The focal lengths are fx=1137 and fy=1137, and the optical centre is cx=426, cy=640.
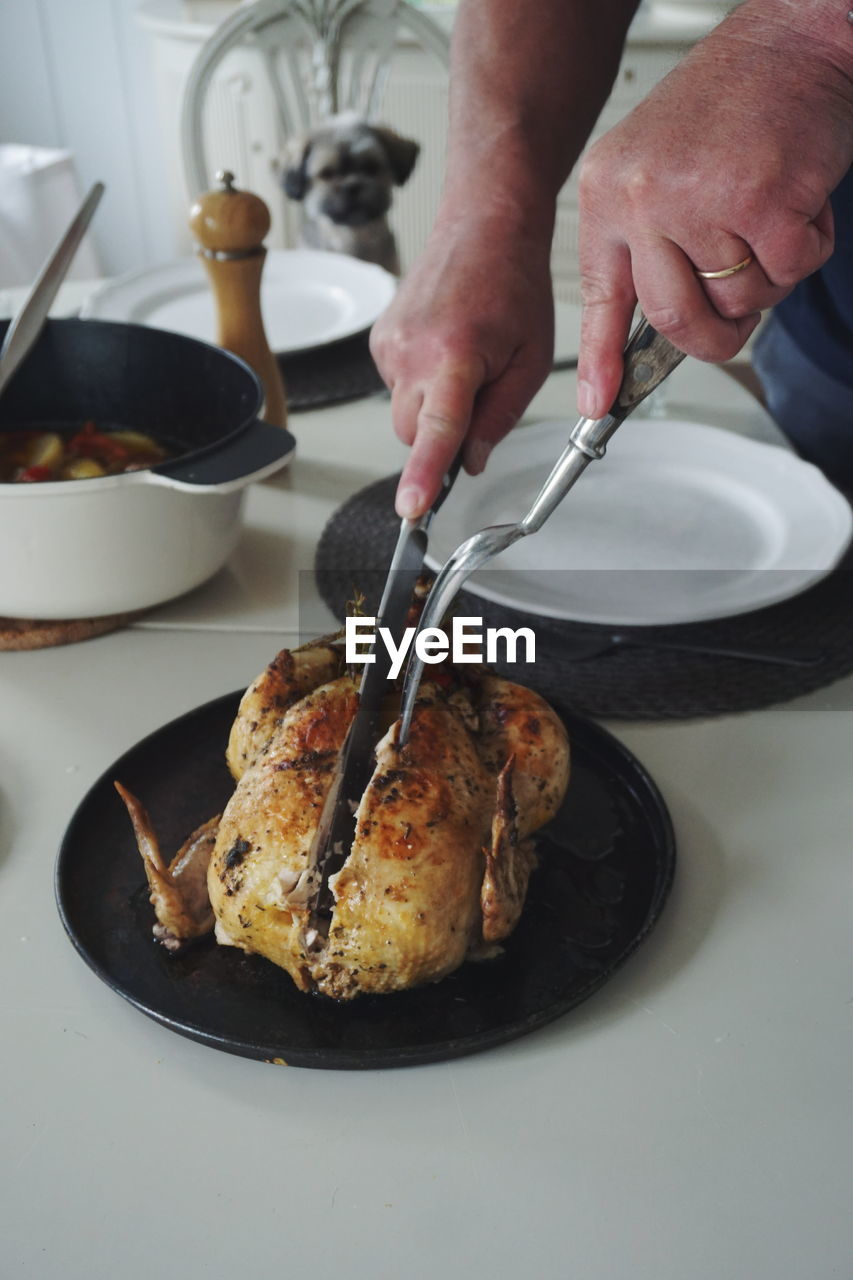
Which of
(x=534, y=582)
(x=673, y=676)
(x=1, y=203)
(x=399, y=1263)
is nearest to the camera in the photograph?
(x=399, y=1263)

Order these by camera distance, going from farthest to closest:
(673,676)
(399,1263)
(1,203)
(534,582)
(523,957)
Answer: (1,203), (534,582), (673,676), (523,957), (399,1263)

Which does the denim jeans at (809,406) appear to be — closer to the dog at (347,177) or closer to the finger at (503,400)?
the finger at (503,400)

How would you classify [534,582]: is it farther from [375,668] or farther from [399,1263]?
[399,1263]

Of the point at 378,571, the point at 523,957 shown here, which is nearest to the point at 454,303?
the point at 378,571

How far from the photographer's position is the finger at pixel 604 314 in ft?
2.46

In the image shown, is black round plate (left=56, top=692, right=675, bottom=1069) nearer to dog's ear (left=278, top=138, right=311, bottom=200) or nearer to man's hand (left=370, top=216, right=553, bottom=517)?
man's hand (left=370, top=216, right=553, bottom=517)

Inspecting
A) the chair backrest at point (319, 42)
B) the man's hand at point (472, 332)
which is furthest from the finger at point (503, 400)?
the chair backrest at point (319, 42)

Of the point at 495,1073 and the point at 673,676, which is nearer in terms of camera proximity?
the point at 495,1073

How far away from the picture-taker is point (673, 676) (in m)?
1.00

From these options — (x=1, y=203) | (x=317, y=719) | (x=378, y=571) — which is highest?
(x=317, y=719)

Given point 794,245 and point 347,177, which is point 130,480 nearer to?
point 794,245

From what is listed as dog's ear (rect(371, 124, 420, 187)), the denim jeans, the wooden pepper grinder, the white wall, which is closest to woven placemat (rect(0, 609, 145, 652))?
the wooden pepper grinder

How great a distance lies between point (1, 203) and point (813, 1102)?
3343 millimetres

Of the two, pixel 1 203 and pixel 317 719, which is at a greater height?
pixel 317 719
